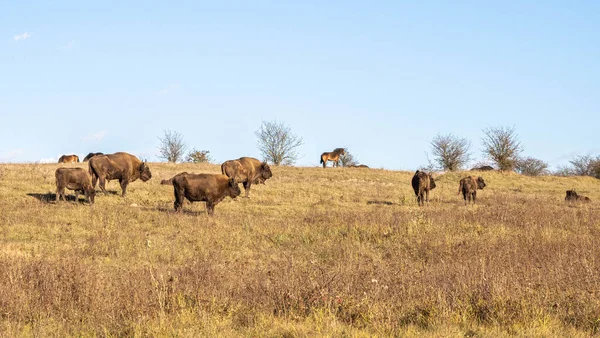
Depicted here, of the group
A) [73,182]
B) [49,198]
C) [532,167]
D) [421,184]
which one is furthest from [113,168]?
[532,167]

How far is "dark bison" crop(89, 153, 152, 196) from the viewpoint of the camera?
24422 millimetres

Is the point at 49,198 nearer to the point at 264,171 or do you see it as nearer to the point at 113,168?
the point at 113,168

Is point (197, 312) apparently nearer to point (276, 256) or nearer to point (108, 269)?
point (108, 269)

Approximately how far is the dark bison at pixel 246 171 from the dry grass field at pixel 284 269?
1.55 meters

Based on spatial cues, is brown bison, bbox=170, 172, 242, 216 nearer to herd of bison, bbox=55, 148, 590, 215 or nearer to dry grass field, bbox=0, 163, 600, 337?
herd of bison, bbox=55, 148, 590, 215

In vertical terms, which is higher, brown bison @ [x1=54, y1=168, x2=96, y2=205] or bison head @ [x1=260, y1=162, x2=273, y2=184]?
bison head @ [x1=260, y1=162, x2=273, y2=184]

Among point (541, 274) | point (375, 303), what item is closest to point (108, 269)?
point (375, 303)

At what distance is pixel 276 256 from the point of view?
14.2m

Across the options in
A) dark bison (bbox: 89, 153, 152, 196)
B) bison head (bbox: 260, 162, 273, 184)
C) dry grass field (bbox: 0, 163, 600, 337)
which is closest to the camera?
dry grass field (bbox: 0, 163, 600, 337)

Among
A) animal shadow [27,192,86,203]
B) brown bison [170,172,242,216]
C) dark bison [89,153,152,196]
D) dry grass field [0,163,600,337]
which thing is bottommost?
dry grass field [0,163,600,337]

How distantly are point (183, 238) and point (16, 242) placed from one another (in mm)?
3919

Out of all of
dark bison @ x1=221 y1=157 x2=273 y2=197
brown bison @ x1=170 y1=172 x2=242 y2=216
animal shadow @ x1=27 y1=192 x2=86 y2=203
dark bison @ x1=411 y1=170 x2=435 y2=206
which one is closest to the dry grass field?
animal shadow @ x1=27 y1=192 x2=86 y2=203

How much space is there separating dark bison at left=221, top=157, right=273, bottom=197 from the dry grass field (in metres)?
1.55

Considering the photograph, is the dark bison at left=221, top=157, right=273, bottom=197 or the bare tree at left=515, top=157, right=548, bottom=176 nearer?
the dark bison at left=221, top=157, right=273, bottom=197
